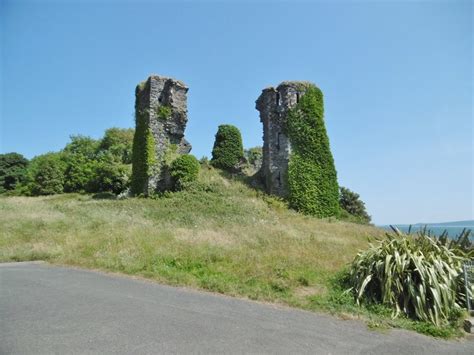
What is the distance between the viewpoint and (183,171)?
24078mm

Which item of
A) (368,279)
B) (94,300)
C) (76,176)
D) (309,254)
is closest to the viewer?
(94,300)

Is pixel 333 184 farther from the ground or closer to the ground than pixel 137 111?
closer to the ground

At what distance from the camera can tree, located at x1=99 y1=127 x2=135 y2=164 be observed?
45875mm

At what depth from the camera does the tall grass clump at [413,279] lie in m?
6.55

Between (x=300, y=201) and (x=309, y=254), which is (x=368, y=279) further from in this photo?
(x=300, y=201)

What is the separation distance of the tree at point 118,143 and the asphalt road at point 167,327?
3944 centimetres

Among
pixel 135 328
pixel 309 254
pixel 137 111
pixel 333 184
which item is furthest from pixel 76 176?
pixel 135 328

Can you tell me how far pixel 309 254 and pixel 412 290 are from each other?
13.9 feet

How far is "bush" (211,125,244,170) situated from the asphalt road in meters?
23.0

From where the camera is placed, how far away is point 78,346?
177 inches

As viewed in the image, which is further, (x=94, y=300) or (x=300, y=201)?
(x=300, y=201)

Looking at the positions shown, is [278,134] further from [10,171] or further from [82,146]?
[10,171]

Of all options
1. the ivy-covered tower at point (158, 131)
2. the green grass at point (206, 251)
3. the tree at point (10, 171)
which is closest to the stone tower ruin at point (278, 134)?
the green grass at point (206, 251)

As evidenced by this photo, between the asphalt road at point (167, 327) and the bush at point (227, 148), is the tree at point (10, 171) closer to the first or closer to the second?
the bush at point (227, 148)
